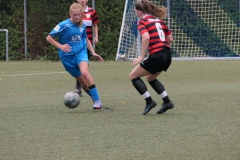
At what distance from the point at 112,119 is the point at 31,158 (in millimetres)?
2593

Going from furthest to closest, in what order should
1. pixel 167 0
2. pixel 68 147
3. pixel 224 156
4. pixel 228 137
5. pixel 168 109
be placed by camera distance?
1. pixel 167 0
2. pixel 168 109
3. pixel 228 137
4. pixel 68 147
5. pixel 224 156

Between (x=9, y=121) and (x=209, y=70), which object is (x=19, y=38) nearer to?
(x=209, y=70)

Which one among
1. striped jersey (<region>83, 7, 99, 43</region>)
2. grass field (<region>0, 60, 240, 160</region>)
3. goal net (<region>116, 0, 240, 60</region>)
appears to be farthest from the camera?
goal net (<region>116, 0, 240, 60</region>)

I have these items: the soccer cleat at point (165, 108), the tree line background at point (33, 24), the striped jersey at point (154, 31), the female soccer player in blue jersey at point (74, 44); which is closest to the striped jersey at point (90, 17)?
the female soccer player in blue jersey at point (74, 44)

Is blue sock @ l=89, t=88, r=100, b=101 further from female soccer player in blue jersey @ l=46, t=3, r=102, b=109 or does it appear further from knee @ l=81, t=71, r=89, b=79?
knee @ l=81, t=71, r=89, b=79

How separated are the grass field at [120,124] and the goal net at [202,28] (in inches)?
339

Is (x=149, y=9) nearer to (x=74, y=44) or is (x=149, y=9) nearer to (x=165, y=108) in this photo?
(x=165, y=108)

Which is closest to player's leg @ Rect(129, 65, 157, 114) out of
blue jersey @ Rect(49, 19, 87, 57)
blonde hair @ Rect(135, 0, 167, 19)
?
blonde hair @ Rect(135, 0, 167, 19)

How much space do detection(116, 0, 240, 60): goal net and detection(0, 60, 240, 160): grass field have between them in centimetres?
860

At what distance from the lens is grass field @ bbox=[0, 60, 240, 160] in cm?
584

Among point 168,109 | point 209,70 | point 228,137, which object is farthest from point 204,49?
point 228,137

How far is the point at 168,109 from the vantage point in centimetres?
884

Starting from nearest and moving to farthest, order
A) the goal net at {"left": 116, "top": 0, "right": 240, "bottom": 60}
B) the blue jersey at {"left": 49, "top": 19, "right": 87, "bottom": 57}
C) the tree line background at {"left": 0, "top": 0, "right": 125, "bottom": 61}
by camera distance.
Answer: the blue jersey at {"left": 49, "top": 19, "right": 87, "bottom": 57} < the goal net at {"left": 116, "top": 0, "right": 240, "bottom": 60} < the tree line background at {"left": 0, "top": 0, "right": 125, "bottom": 61}

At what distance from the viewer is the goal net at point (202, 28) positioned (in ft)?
72.3
